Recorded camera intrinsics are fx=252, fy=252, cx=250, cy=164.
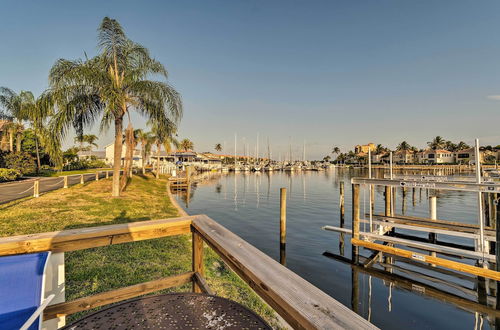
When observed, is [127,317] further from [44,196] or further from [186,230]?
[44,196]

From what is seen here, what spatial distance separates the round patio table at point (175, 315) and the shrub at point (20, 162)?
3205 centimetres

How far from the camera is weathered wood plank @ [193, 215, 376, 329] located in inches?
39.3

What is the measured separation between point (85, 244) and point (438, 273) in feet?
32.9

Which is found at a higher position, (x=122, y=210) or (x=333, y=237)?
(x=122, y=210)

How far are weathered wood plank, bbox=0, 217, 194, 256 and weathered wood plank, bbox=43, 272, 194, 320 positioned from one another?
0.40m

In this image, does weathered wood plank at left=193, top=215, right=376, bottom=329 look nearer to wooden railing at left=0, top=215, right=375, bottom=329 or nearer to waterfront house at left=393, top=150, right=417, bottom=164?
wooden railing at left=0, top=215, right=375, bottom=329

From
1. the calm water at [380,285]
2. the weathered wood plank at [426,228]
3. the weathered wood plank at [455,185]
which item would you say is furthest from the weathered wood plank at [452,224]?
the weathered wood plank at [455,185]

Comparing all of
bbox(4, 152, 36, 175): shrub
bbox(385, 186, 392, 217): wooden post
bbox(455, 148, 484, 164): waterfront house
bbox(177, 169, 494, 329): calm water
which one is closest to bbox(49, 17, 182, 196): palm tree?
bbox(177, 169, 494, 329): calm water

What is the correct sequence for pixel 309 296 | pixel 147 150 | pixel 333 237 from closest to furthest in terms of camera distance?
pixel 309 296 < pixel 333 237 < pixel 147 150

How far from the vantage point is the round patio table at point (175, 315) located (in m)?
1.35

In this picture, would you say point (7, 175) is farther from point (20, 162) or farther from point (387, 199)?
point (387, 199)

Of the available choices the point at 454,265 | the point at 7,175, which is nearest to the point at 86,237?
the point at 454,265

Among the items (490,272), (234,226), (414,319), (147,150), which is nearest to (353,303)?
(414,319)

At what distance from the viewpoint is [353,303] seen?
6.87m
